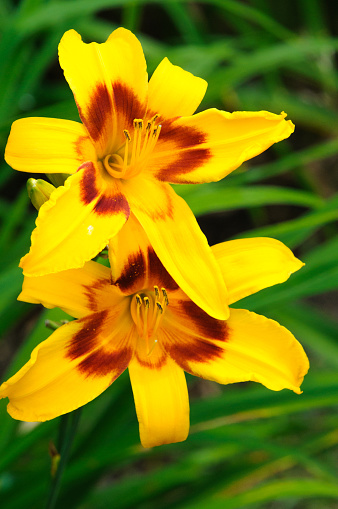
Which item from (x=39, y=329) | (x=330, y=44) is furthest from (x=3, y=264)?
(x=330, y=44)

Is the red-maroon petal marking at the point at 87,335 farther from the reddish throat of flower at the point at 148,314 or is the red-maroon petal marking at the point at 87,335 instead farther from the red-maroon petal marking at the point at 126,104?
the red-maroon petal marking at the point at 126,104

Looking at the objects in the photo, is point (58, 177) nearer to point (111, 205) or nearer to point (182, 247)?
point (111, 205)

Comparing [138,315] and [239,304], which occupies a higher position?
[138,315]

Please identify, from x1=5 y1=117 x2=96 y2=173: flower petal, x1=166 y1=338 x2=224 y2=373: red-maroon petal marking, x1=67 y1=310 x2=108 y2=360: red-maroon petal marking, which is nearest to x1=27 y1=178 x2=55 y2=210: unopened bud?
x1=5 y1=117 x2=96 y2=173: flower petal

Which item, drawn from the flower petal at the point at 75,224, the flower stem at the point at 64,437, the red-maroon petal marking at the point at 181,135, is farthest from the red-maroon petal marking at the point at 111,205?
the flower stem at the point at 64,437

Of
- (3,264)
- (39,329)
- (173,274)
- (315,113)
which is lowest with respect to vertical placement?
(315,113)

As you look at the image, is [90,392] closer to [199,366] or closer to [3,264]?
[199,366]

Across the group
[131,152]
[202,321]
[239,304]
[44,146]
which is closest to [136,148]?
[131,152]
